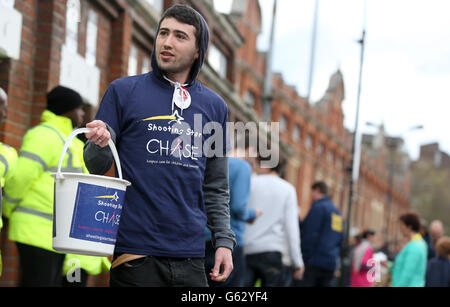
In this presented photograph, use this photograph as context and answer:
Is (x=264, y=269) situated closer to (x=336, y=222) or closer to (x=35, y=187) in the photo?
(x=336, y=222)

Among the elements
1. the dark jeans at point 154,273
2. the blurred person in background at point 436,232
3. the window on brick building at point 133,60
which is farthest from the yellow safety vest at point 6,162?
the blurred person in background at point 436,232

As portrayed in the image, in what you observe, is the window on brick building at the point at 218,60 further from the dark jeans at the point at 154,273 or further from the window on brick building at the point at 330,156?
the window on brick building at the point at 330,156

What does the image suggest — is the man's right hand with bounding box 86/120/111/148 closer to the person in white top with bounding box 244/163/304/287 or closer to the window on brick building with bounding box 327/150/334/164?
the person in white top with bounding box 244/163/304/287

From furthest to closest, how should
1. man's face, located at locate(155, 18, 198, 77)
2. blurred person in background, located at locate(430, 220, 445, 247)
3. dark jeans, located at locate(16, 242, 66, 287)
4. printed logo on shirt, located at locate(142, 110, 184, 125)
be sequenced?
1. blurred person in background, located at locate(430, 220, 445, 247)
2. dark jeans, located at locate(16, 242, 66, 287)
3. man's face, located at locate(155, 18, 198, 77)
4. printed logo on shirt, located at locate(142, 110, 184, 125)

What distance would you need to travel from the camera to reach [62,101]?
17.6 feet

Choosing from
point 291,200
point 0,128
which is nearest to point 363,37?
point 291,200

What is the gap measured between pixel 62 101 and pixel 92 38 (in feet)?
16.0

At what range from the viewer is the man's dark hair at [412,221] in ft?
31.3

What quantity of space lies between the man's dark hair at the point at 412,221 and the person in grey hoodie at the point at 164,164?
663 centimetres

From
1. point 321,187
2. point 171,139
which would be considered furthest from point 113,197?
point 321,187

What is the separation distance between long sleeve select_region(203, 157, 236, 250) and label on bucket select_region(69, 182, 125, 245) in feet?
2.03

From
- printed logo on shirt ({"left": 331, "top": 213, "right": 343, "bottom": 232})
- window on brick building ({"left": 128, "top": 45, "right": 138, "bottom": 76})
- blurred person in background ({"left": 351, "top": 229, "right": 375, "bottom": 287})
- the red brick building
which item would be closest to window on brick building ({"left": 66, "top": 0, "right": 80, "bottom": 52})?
the red brick building

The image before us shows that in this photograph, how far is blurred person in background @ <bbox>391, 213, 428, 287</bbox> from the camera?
9.11m

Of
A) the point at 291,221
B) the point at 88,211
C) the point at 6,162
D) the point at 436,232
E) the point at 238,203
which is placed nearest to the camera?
the point at 88,211
